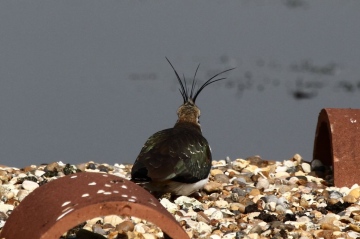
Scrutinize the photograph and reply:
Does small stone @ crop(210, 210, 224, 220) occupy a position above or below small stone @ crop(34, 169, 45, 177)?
below

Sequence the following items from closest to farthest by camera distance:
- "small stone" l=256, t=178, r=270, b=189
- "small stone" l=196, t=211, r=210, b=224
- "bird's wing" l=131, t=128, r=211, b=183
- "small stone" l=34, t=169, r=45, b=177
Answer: "small stone" l=196, t=211, r=210, b=224, "bird's wing" l=131, t=128, r=211, b=183, "small stone" l=256, t=178, r=270, b=189, "small stone" l=34, t=169, r=45, b=177

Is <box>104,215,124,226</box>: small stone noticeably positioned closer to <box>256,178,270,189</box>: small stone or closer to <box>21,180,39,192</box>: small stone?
<box>21,180,39,192</box>: small stone

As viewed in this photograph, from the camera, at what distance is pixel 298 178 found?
→ 377 inches

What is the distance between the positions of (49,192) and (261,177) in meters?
3.88

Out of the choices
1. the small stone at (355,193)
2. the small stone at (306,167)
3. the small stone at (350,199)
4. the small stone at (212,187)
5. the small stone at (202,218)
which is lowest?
the small stone at (202,218)

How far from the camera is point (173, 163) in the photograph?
8367mm

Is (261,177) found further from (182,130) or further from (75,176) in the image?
(75,176)

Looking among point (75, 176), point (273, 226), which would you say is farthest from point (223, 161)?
point (75, 176)

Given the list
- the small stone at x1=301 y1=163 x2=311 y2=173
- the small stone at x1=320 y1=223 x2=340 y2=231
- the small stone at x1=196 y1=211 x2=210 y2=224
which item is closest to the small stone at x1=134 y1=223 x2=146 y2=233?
the small stone at x1=196 y1=211 x2=210 y2=224

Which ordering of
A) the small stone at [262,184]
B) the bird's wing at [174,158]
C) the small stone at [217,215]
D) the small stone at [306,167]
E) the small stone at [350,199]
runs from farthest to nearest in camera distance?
the small stone at [306,167] < the small stone at [262,184] < the small stone at [350,199] < the bird's wing at [174,158] < the small stone at [217,215]

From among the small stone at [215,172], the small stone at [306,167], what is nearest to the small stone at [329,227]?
the small stone at [215,172]

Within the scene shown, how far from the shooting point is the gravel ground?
7.36 m

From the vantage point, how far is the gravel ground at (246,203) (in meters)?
7.36

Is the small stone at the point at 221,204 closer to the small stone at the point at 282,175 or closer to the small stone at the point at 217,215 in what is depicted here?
the small stone at the point at 217,215
